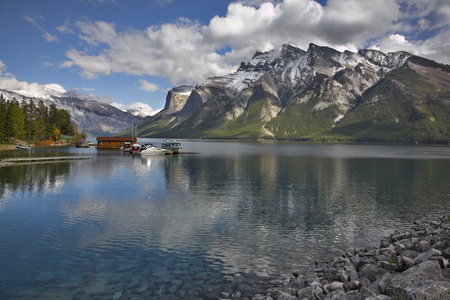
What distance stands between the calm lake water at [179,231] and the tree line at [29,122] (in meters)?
105

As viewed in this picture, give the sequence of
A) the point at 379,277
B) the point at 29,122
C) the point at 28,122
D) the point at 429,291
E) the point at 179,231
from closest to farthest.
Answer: the point at 429,291 < the point at 379,277 < the point at 179,231 < the point at 28,122 < the point at 29,122

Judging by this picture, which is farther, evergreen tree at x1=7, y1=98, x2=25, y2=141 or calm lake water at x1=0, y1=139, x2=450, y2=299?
evergreen tree at x1=7, y1=98, x2=25, y2=141

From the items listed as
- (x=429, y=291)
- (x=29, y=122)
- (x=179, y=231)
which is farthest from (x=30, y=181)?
(x=29, y=122)

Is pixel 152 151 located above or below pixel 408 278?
above

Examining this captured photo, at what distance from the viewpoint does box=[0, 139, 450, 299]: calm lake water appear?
17.9 m

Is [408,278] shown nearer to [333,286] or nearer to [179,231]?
[333,286]

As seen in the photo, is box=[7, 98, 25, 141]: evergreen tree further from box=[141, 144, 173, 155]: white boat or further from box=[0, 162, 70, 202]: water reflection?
box=[0, 162, 70, 202]: water reflection

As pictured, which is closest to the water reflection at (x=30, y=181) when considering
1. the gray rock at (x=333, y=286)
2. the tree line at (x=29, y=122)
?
the gray rock at (x=333, y=286)

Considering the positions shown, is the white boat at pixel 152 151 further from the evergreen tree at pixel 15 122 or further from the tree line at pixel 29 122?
the tree line at pixel 29 122

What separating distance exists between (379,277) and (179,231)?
17.2 meters

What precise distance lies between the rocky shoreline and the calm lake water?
215cm

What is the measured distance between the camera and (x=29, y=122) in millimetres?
160000

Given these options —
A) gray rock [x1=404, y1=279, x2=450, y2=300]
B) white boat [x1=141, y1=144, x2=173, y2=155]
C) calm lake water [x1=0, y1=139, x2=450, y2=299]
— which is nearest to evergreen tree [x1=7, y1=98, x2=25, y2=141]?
white boat [x1=141, y1=144, x2=173, y2=155]

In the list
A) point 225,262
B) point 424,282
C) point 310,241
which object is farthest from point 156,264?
point 424,282
